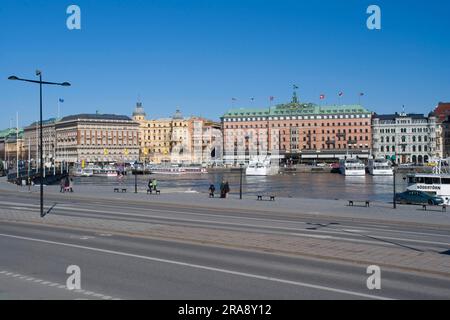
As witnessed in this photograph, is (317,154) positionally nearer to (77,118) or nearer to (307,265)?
(77,118)

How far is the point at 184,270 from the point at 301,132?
593ft

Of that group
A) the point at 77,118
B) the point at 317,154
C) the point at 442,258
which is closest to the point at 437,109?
the point at 317,154

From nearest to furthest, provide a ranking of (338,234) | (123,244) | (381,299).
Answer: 1. (381,299)
2. (123,244)
3. (338,234)

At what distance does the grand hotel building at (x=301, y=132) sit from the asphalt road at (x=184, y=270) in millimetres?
166148

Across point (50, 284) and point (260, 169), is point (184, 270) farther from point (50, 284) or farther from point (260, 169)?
point (260, 169)

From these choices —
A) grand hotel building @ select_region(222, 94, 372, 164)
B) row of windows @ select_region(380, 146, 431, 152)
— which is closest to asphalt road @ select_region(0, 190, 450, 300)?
row of windows @ select_region(380, 146, 431, 152)

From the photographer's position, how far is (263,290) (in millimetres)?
12219

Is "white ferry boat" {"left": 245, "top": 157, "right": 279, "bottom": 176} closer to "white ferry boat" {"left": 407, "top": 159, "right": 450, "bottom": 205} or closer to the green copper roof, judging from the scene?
the green copper roof

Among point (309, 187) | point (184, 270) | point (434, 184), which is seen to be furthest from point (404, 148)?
point (184, 270)

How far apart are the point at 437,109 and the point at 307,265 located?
186 metres

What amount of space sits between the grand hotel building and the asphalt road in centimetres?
16615

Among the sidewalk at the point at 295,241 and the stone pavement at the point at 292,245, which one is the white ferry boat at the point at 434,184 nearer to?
the sidewalk at the point at 295,241

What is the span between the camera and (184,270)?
14469 millimetres

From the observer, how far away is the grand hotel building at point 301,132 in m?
186
